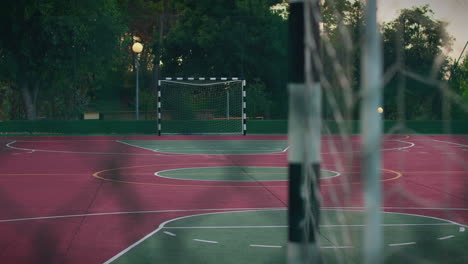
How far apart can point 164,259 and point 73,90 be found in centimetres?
2214

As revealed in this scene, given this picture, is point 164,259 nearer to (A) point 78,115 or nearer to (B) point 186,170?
(B) point 186,170

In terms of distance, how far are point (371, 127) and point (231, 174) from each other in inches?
471

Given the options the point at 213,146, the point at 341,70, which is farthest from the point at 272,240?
the point at 213,146

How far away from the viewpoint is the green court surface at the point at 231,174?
13320 mm

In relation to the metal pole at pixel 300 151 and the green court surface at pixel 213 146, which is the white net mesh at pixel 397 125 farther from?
the green court surface at pixel 213 146

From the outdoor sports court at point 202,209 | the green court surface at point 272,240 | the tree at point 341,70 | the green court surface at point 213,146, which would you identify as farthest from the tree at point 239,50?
the tree at point 341,70

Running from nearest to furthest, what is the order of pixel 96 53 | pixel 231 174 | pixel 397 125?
pixel 397 125, pixel 231 174, pixel 96 53

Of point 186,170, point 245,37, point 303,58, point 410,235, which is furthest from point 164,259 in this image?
point 245,37

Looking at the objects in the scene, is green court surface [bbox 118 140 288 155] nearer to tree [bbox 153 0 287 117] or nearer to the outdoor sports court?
the outdoor sports court

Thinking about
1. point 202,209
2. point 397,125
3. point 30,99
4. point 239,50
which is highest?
point 239,50

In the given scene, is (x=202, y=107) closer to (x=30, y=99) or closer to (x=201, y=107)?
(x=201, y=107)

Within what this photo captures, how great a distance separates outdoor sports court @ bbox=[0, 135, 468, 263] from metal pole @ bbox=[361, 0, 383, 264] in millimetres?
928

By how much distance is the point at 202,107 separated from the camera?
2884cm

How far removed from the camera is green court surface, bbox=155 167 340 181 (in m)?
13.3
